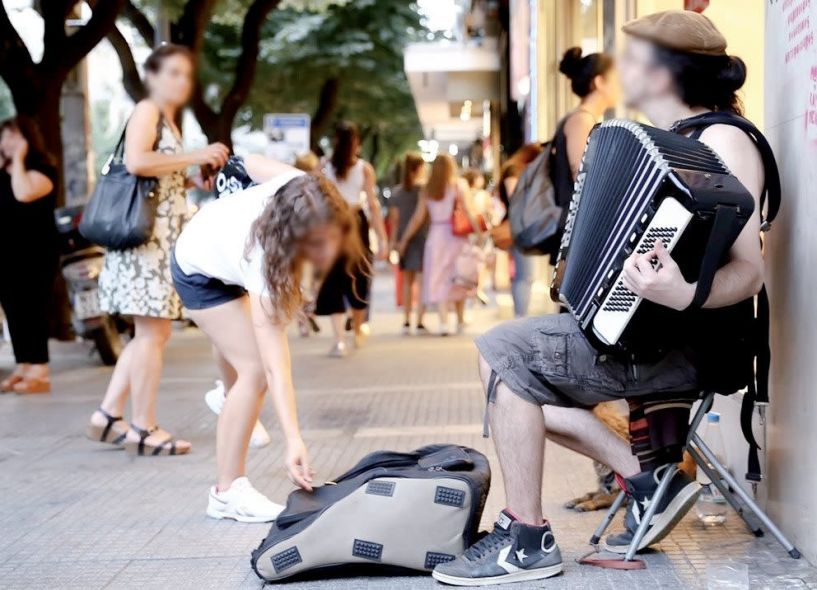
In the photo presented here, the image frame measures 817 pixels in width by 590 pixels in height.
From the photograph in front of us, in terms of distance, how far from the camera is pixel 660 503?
13.6ft

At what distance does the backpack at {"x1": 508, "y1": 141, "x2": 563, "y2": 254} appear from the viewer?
Answer: 6.13 m

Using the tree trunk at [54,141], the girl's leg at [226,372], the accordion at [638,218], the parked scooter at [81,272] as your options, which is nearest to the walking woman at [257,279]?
the accordion at [638,218]

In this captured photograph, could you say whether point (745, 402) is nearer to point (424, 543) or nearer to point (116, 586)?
point (424, 543)

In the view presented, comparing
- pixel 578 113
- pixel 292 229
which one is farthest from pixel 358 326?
pixel 292 229

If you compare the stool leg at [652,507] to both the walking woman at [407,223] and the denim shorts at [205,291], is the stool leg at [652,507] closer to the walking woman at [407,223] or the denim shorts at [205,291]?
the denim shorts at [205,291]

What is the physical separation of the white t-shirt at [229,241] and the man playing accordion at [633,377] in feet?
2.82

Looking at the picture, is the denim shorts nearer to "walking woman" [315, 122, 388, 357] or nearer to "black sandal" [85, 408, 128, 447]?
"black sandal" [85, 408, 128, 447]

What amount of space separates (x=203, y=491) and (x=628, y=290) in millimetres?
2576

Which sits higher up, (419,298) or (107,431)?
(107,431)

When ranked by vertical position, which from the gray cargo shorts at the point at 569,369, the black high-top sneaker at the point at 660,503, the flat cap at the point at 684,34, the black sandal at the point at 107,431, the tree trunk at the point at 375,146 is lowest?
the tree trunk at the point at 375,146

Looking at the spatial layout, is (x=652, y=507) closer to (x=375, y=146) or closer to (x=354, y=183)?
(x=354, y=183)

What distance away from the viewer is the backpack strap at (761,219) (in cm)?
405

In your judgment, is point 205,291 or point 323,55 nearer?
point 205,291

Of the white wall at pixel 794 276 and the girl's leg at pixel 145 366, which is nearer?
the white wall at pixel 794 276
